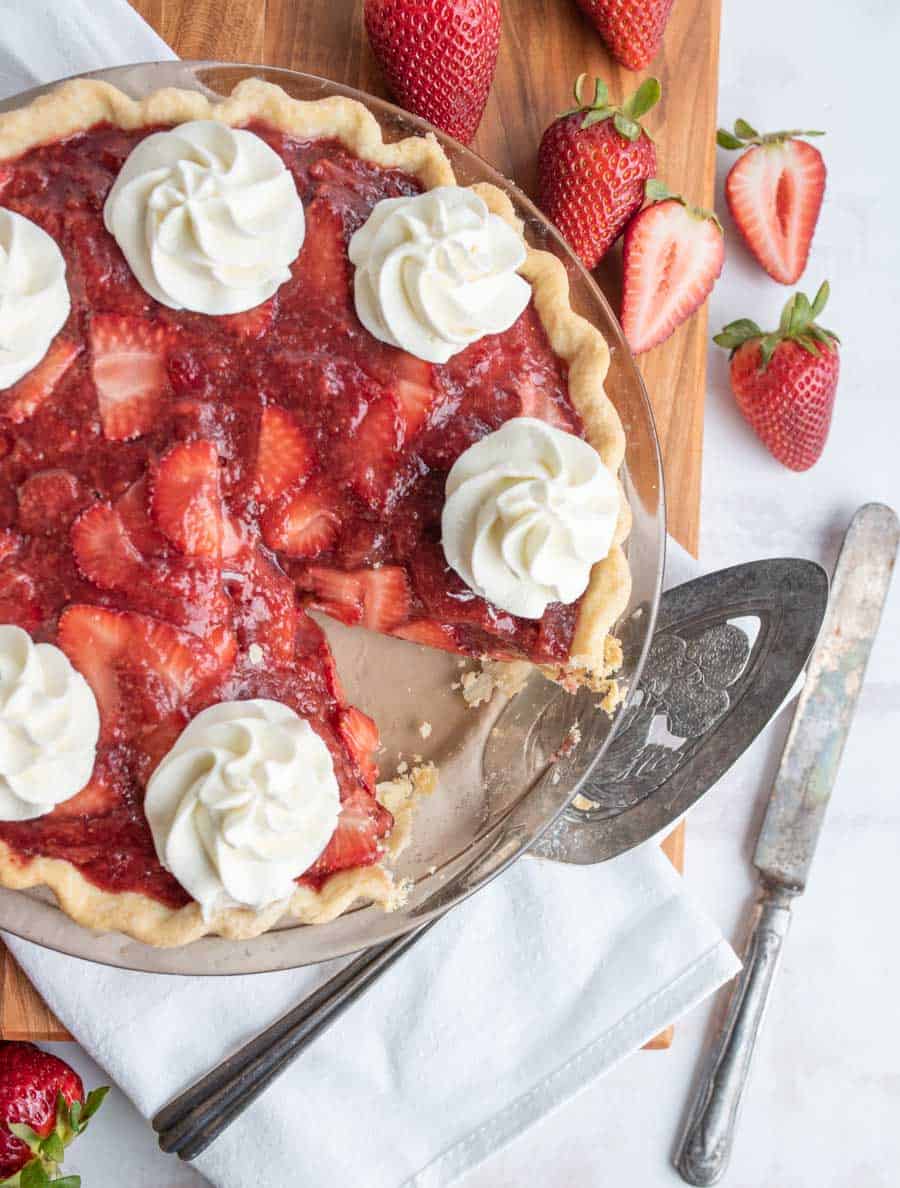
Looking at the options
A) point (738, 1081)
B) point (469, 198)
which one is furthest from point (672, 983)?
point (469, 198)

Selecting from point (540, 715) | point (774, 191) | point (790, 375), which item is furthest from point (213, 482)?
point (774, 191)

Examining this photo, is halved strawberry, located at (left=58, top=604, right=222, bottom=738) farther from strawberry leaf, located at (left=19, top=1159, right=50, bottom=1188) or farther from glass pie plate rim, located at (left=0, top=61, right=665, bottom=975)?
strawberry leaf, located at (left=19, top=1159, right=50, bottom=1188)

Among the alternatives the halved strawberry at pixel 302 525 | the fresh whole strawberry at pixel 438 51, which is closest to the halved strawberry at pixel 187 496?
the halved strawberry at pixel 302 525

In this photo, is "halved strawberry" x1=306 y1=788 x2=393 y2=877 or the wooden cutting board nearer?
"halved strawberry" x1=306 y1=788 x2=393 y2=877

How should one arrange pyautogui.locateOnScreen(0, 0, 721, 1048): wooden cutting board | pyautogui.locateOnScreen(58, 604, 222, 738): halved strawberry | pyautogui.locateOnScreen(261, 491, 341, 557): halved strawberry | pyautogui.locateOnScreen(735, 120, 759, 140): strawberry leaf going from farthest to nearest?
pyautogui.locateOnScreen(735, 120, 759, 140): strawberry leaf, pyautogui.locateOnScreen(0, 0, 721, 1048): wooden cutting board, pyautogui.locateOnScreen(261, 491, 341, 557): halved strawberry, pyautogui.locateOnScreen(58, 604, 222, 738): halved strawberry

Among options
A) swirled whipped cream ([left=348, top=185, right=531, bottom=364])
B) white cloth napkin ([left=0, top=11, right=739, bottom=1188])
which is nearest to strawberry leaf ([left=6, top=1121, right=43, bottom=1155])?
white cloth napkin ([left=0, top=11, right=739, bottom=1188])

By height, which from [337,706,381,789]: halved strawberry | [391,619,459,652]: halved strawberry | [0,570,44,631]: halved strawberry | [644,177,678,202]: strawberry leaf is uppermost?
[644,177,678,202]: strawberry leaf
